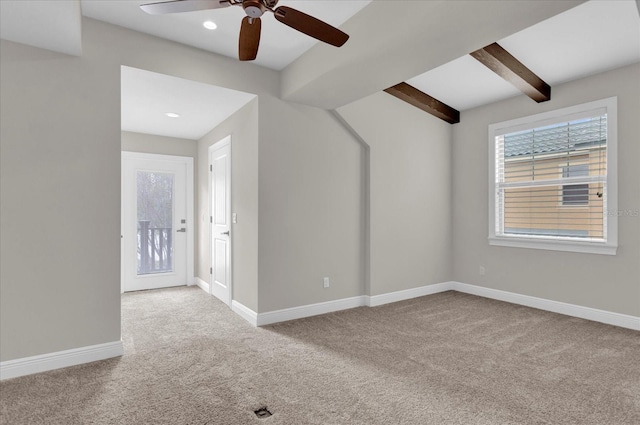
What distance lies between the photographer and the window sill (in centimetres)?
367

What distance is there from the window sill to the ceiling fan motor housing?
4.12 metres

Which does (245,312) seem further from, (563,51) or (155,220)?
(563,51)

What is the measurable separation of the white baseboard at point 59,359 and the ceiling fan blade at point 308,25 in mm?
2798

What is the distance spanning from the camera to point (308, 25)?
194 centimetres

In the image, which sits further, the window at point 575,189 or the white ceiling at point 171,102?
the window at point 575,189

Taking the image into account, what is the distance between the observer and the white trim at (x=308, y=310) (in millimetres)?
3634

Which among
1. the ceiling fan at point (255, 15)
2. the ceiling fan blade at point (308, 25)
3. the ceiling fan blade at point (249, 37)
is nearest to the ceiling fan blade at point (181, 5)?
the ceiling fan at point (255, 15)

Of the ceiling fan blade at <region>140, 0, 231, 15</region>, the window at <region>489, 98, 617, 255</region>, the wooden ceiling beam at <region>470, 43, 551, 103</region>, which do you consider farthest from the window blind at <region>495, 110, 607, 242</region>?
the ceiling fan blade at <region>140, 0, 231, 15</region>

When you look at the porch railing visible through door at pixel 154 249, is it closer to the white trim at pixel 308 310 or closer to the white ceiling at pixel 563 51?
the white trim at pixel 308 310

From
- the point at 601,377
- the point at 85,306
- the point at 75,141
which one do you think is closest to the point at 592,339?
the point at 601,377

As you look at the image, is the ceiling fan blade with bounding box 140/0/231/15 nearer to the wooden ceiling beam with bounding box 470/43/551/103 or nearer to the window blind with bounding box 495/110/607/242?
the wooden ceiling beam with bounding box 470/43/551/103

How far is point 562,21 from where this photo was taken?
9.68 feet

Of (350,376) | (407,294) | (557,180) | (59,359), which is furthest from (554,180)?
(59,359)

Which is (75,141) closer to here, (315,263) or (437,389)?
(315,263)
